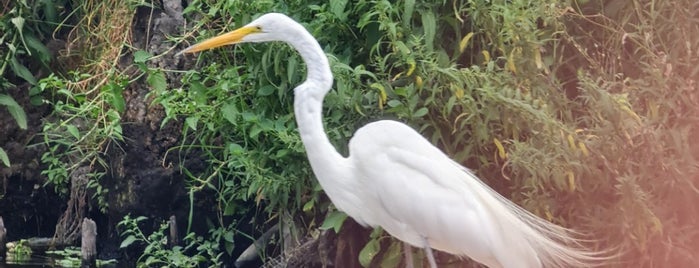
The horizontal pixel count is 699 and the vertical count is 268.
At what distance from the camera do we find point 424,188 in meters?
3.77

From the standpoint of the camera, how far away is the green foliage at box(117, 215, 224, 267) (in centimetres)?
567

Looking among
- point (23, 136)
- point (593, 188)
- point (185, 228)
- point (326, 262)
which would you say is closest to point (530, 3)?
point (593, 188)

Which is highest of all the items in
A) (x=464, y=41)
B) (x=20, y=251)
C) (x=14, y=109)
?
(x=464, y=41)

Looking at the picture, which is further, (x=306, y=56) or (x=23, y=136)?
(x=23, y=136)

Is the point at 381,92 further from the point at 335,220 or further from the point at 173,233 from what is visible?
the point at 173,233

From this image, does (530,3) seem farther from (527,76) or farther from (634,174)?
(634,174)

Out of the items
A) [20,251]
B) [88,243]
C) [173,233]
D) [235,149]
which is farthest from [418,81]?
[20,251]

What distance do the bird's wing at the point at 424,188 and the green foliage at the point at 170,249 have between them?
208cm

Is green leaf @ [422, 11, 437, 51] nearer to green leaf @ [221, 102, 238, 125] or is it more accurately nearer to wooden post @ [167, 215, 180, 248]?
green leaf @ [221, 102, 238, 125]

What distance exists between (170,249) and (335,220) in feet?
6.01

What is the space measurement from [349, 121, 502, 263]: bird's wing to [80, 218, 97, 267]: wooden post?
2.87 metres

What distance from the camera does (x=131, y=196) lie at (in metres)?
6.17

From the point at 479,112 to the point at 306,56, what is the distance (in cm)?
64

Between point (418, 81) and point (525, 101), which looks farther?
point (418, 81)
